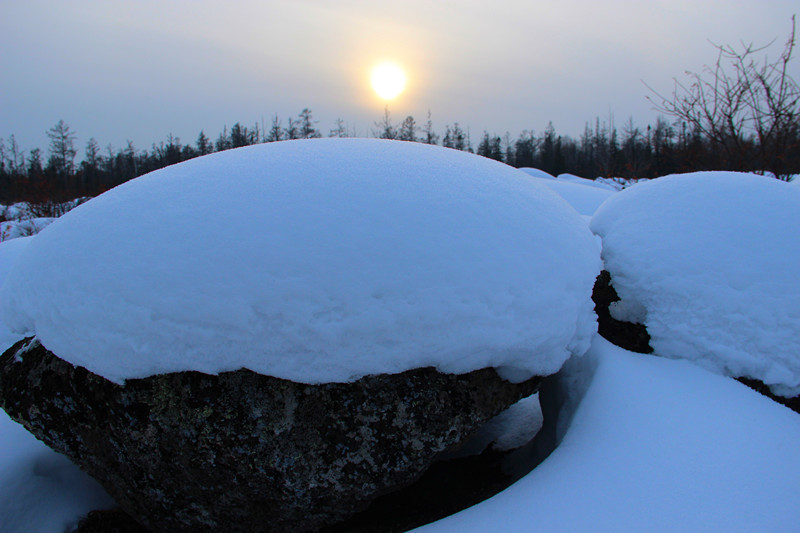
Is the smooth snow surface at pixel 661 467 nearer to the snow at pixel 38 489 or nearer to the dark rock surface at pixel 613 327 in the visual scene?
the dark rock surface at pixel 613 327

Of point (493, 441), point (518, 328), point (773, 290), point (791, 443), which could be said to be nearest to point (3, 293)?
point (518, 328)

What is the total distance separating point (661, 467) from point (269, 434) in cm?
132

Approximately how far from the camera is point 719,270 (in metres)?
1.99

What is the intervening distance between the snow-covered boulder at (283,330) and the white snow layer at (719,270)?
0.56 meters

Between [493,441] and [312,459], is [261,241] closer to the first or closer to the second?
[312,459]

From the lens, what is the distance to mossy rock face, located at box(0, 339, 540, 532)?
1.48m

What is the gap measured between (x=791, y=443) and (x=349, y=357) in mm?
1626

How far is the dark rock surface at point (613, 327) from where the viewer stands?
207 centimetres

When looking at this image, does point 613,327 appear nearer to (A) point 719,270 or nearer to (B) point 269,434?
(A) point 719,270

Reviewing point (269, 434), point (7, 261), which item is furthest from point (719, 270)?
point (7, 261)

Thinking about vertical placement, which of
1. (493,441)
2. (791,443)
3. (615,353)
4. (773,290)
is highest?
(773,290)

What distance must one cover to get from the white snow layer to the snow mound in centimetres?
54

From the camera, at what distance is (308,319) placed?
1.32m

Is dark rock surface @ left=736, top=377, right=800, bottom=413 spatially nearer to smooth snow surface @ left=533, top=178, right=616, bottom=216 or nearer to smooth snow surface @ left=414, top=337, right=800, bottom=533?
smooth snow surface @ left=414, top=337, right=800, bottom=533
